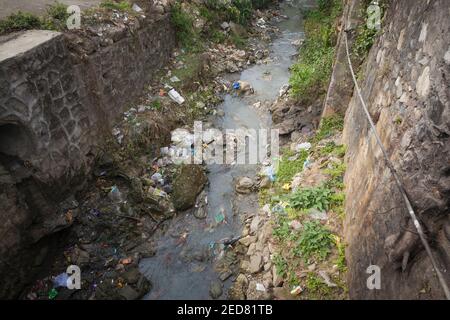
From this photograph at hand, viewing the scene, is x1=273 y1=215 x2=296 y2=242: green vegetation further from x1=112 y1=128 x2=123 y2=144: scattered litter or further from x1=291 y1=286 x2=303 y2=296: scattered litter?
x1=112 y1=128 x2=123 y2=144: scattered litter

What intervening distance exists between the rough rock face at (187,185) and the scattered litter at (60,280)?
→ 1662 millimetres

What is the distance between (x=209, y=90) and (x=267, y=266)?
461 cm

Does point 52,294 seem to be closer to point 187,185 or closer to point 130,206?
point 130,206

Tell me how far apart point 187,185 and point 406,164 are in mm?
3302

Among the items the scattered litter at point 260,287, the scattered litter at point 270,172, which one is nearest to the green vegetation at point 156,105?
the scattered litter at point 270,172

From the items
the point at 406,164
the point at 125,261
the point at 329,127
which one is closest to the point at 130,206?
the point at 125,261

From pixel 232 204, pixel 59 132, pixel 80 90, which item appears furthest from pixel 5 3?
pixel 232 204

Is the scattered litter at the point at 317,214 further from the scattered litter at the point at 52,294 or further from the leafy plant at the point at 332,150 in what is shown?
the scattered litter at the point at 52,294

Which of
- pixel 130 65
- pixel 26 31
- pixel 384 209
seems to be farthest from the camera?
pixel 130 65

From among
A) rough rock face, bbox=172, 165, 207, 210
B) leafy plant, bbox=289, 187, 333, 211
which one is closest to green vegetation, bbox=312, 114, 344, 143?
leafy plant, bbox=289, 187, 333, 211

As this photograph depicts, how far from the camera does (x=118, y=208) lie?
15.8ft

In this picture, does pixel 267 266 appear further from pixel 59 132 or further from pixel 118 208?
pixel 59 132

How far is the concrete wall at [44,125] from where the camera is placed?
12.2 ft
